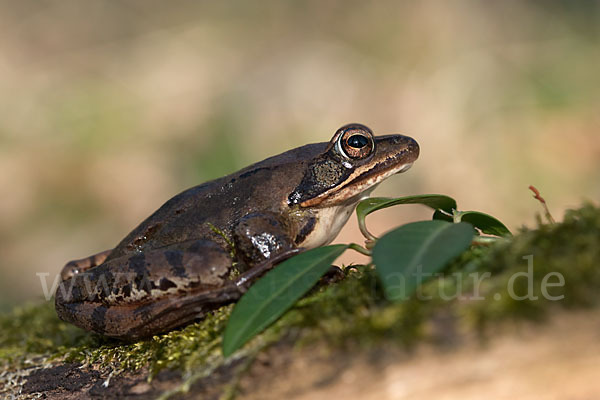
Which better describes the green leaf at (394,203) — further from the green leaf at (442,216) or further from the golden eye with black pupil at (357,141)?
the golden eye with black pupil at (357,141)

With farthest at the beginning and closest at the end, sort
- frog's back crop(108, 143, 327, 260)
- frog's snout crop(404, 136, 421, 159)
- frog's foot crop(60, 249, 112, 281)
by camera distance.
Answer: frog's foot crop(60, 249, 112, 281)
frog's snout crop(404, 136, 421, 159)
frog's back crop(108, 143, 327, 260)

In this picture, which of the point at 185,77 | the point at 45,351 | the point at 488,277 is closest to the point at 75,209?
the point at 185,77

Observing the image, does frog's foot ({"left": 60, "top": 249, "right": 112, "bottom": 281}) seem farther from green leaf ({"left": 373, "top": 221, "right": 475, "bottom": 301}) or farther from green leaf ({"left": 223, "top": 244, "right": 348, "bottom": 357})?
green leaf ({"left": 373, "top": 221, "right": 475, "bottom": 301})

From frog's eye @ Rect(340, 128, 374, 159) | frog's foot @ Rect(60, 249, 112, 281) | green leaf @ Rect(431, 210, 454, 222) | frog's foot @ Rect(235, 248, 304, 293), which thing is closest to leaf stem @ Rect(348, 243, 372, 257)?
frog's foot @ Rect(235, 248, 304, 293)

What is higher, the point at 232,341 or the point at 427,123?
the point at 427,123

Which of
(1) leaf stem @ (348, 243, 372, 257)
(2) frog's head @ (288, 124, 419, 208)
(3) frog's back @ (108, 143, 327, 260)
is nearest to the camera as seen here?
(1) leaf stem @ (348, 243, 372, 257)

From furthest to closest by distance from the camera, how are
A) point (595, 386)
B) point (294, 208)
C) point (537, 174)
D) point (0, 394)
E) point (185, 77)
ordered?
point (185, 77)
point (537, 174)
point (294, 208)
point (0, 394)
point (595, 386)

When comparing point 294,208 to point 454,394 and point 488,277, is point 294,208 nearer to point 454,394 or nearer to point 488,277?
point 488,277
